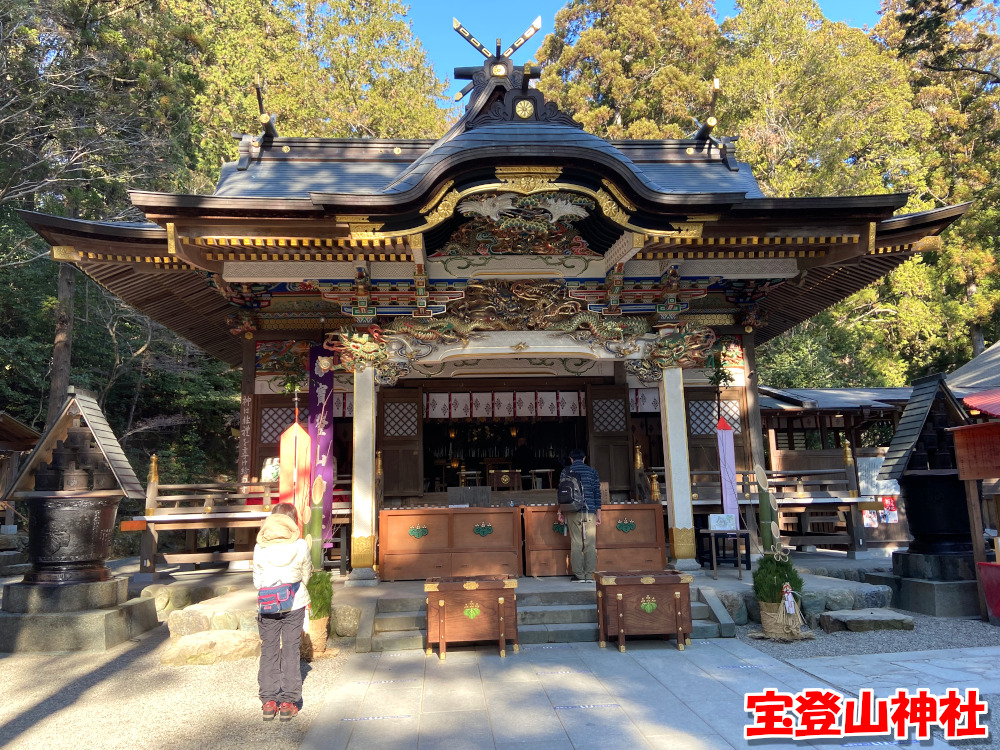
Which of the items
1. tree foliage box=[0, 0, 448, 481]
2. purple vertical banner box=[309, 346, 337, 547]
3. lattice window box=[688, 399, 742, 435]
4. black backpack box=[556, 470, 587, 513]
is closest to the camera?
black backpack box=[556, 470, 587, 513]

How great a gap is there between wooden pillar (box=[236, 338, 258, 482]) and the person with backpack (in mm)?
5640

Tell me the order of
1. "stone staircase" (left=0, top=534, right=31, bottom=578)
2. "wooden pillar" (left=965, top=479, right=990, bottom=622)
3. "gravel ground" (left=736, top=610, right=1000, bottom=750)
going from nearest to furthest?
"gravel ground" (left=736, top=610, right=1000, bottom=750) → "wooden pillar" (left=965, top=479, right=990, bottom=622) → "stone staircase" (left=0, top=534, right=31, bottom=578)

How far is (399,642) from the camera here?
6.48 meters

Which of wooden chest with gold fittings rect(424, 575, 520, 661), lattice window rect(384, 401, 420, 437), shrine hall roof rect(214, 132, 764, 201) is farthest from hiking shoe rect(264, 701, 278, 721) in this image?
lattice window rect(384, 401, 420, 437)

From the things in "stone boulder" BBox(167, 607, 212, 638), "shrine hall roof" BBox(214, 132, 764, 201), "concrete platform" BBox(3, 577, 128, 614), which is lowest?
"stone boulder" BBox(167, 607, 212, 638)

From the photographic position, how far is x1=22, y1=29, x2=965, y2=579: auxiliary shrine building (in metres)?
7.58

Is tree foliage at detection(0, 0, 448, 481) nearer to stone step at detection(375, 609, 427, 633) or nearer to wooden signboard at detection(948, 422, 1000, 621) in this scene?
stone step at detection(375, 609, 427, 633)

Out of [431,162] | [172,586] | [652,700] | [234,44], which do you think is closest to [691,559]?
[652,700]

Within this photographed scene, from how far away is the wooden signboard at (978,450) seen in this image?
271 inches

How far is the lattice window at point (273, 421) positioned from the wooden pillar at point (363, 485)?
8.27 feet

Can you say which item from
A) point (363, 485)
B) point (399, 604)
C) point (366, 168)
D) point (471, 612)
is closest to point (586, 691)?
point (471, 612)

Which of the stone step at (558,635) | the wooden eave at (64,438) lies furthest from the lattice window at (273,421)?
the stone step at (558,635)

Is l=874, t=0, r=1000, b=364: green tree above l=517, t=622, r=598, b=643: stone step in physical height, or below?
above

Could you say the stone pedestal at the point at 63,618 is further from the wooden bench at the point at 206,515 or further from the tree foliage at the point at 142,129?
the tree foliage at the point at 142,129
